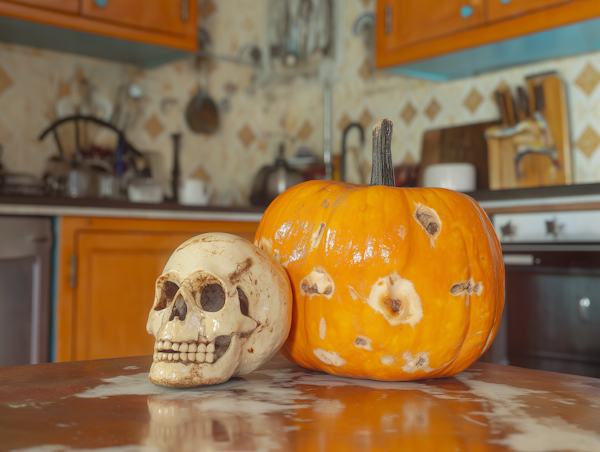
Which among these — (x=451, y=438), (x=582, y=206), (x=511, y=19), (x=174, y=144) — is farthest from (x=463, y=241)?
(x=174, y=144)

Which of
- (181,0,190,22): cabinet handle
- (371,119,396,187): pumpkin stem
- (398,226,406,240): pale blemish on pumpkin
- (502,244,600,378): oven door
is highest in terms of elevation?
(181,0,190,22): cabinet handle

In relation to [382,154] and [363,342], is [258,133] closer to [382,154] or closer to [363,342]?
[382,154]

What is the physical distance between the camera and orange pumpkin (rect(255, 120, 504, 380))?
565 mm

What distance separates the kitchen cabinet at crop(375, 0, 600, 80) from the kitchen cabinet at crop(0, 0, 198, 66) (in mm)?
910

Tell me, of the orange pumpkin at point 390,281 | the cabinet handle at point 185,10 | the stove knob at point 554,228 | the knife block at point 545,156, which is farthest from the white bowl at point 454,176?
the orange pumpkin at point 390,281

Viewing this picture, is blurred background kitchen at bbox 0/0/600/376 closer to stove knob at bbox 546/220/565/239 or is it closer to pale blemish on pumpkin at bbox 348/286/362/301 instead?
stove knob at bbox 546/220/565/239

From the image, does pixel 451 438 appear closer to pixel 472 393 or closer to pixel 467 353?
pixel 472 393

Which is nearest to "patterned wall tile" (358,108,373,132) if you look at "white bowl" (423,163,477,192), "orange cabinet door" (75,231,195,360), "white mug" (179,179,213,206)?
"white bowl" (423,163,477,192)

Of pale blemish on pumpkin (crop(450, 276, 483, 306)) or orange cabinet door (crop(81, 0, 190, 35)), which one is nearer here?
pale blemish on pumpkin (crop(450, 276, 483, 306))

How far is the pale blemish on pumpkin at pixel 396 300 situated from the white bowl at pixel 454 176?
6.83 ft

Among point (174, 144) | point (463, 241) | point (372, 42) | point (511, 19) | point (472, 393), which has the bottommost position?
point (472, 393)

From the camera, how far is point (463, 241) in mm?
598

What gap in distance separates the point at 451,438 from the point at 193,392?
0.22 m

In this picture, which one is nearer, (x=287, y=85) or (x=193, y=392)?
(x=193, y=392)
